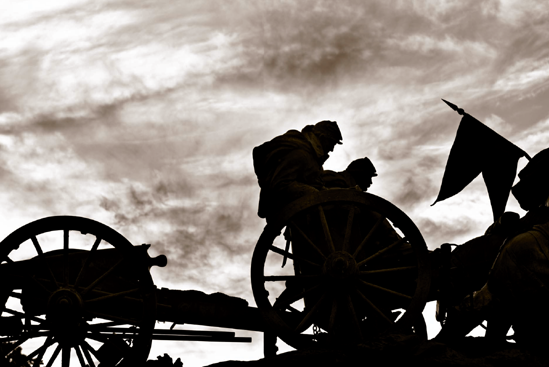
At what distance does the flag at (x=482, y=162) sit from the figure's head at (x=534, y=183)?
4.26 feet

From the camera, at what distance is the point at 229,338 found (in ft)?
42.2

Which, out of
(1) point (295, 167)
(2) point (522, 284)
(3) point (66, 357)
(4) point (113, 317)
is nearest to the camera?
(2) point (522, 284)

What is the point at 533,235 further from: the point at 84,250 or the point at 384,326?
the point at 84,250

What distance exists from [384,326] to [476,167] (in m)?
2.81

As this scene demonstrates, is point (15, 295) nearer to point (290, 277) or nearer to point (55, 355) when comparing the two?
point (55, 355)

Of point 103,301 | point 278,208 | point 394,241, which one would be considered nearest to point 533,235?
point 394,241

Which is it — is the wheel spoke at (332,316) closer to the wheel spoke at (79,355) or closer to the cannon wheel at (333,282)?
the cannon wheel at (333,282)

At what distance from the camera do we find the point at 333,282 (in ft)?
39.2

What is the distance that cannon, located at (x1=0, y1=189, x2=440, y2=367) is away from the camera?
38.8 feet

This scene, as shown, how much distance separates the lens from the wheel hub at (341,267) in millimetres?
11930

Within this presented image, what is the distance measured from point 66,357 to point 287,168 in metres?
3.33

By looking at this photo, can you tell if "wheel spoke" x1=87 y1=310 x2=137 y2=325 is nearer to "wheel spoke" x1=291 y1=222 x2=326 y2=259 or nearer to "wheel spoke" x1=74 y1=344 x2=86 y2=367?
"wheel spoke" x1=74 y1=344 x2=86 y2=367

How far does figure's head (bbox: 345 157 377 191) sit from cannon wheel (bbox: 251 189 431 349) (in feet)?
6.23

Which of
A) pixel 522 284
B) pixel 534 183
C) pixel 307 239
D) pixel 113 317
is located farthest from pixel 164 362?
pixel 534 183
